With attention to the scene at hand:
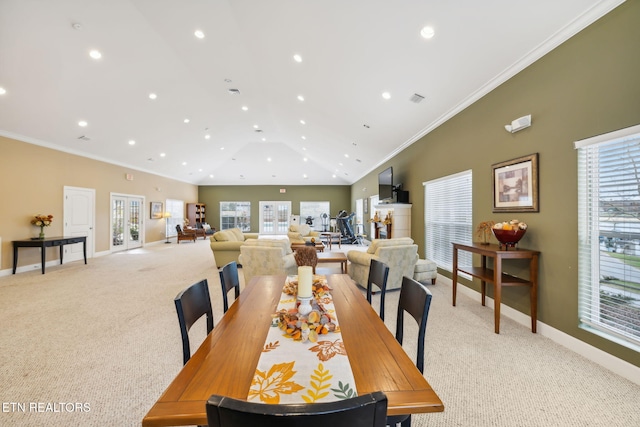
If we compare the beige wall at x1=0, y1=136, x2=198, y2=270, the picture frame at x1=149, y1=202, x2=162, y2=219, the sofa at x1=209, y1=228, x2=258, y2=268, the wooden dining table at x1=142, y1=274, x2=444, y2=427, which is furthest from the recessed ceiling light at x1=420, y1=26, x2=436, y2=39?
the picture frame at x1=149, y1=202, x2=162, y2=219

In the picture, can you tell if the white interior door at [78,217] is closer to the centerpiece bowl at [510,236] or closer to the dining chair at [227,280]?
the dining chair at [227,280]

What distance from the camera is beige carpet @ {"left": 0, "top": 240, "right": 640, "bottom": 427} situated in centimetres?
172

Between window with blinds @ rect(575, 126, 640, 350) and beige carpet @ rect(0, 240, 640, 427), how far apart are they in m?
0.44

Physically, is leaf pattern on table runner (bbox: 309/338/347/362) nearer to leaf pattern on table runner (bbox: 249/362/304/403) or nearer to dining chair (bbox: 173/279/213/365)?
leaf pattern on table runner (bbox: 249/362/304/403)

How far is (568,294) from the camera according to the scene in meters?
2.52

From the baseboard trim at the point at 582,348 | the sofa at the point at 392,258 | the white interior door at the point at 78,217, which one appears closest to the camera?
the baseboard trim at the point at 582,348

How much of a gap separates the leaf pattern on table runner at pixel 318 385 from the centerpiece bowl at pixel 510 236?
2821mm

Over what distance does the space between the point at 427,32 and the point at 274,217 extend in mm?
12226

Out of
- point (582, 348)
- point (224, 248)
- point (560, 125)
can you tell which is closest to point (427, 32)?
point (560, 125)

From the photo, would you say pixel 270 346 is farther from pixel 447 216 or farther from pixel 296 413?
pixel 447 216

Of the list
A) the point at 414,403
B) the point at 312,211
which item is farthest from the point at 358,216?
the point at 414,403

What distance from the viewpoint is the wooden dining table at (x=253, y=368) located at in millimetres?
780

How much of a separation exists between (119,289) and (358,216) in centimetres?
946

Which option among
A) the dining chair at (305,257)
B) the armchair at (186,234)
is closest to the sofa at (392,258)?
the dining chair at (305,257)
